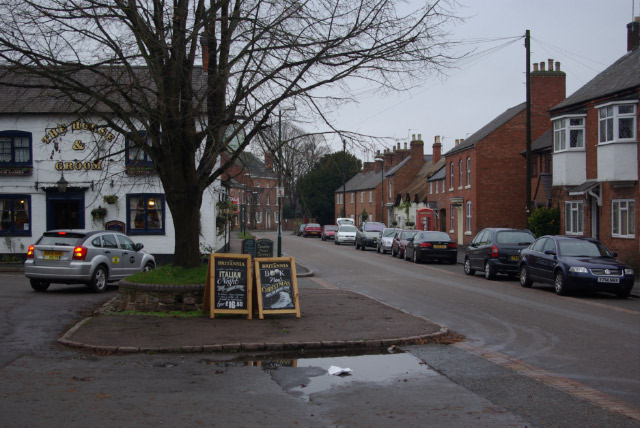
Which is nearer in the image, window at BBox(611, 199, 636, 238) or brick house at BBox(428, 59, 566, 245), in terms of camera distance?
window at BBox(611, 199, 636, 238)

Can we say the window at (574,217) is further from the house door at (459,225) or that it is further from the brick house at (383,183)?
the brick house at (383,183)

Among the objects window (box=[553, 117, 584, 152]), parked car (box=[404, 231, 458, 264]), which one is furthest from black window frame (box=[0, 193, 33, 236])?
window (box=[553, 117, 584, 152])

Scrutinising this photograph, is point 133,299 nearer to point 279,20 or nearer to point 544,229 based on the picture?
point 279,20

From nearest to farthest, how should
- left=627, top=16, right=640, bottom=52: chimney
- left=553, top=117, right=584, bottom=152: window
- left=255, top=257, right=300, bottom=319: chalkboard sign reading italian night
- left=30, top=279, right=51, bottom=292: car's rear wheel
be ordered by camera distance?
left=255, top=257, right=300, bottom=319: chalkboard sign reading italian night < left=30, top=279, right=51, bottom=292: car's rear wheel < left=553, top=117, right=584, bottom=152: window < left=627, top=16, right=640, bottom=52: chimney

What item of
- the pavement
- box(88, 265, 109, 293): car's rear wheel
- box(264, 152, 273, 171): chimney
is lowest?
the pavement

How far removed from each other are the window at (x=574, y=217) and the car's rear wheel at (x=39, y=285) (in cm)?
2173

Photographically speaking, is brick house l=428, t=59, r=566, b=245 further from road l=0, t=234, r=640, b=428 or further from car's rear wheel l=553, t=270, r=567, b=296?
road l=0, t=234, r=640, b=428

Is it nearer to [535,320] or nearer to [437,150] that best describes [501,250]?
[535,320]

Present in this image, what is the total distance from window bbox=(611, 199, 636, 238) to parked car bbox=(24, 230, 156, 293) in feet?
59.7

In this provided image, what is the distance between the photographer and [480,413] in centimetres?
615

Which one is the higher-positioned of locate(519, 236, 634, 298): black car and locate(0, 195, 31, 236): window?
locate(0, 195, 31, 236): window

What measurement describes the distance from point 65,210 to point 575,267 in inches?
855

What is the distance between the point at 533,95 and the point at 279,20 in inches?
1213

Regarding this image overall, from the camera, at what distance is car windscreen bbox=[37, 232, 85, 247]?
639 inches
